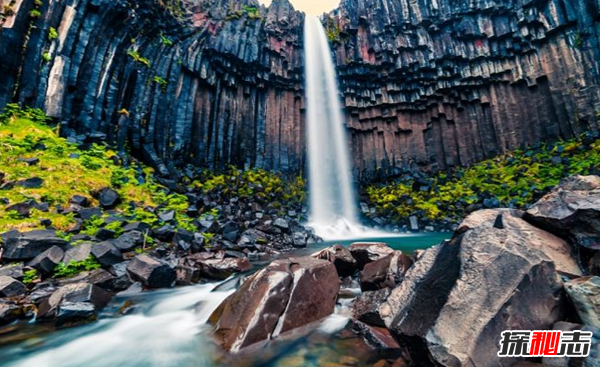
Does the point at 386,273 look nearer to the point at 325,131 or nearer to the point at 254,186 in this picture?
the point at 254,186

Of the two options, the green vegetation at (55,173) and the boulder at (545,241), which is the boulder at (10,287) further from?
the boulder at (545,241)

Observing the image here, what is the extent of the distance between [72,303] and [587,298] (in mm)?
7742

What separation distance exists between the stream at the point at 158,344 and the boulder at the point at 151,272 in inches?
38.3

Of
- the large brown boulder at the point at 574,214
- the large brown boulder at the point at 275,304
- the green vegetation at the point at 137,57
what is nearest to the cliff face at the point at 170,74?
the green vegetation at the point at 137,57

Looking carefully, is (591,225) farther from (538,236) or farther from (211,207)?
(211,207)

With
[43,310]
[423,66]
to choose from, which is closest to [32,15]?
[43,310]

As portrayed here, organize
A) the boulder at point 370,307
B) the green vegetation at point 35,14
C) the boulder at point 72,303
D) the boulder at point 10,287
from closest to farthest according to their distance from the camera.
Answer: the boulder at point 370,307, the boulder at point 72,303, the boulder at point 10,287, the green vegetation at point 35,14

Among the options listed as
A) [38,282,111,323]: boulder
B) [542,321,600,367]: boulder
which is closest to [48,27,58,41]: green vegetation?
[38,282,111,323]: boulder

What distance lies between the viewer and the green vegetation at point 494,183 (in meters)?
19.3

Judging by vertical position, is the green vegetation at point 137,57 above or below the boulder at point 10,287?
above

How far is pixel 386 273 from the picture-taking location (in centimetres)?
559

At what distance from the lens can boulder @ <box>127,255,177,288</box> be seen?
261 inches

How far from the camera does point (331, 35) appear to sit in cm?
2869

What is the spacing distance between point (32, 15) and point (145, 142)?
773 cm
